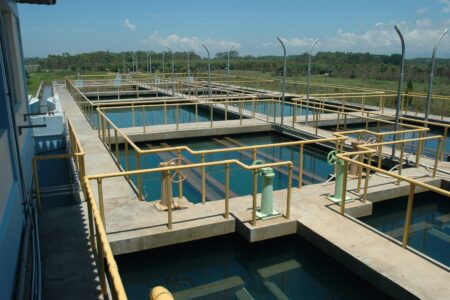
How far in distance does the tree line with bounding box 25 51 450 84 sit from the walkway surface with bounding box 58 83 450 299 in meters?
33.6

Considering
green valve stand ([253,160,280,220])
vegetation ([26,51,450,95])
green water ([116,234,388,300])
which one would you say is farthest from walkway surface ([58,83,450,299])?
vegetation ([26,51,450,95])

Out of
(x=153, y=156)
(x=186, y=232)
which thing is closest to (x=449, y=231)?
(x=186, y=232)

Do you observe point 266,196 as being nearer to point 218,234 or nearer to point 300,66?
point 218,234

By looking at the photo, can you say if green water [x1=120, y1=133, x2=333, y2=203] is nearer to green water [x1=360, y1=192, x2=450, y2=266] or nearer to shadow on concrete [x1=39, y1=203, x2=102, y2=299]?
green water [x1=360, y1=192, x2=450, y2=266]

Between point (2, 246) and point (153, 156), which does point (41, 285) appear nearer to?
point (2, 246)

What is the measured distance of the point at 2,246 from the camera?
10.8 ft

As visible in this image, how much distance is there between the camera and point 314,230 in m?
5.46

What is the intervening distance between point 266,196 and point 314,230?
0.80 metres

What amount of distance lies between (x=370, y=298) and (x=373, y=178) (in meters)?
3.24

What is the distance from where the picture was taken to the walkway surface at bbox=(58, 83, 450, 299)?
436 cm

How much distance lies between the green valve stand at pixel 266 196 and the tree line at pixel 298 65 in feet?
112

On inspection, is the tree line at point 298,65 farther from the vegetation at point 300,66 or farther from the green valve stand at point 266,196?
the green valve stand at point 266,196

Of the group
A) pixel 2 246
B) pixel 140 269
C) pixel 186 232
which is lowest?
pixel 140 269

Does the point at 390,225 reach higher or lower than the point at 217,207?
lower
